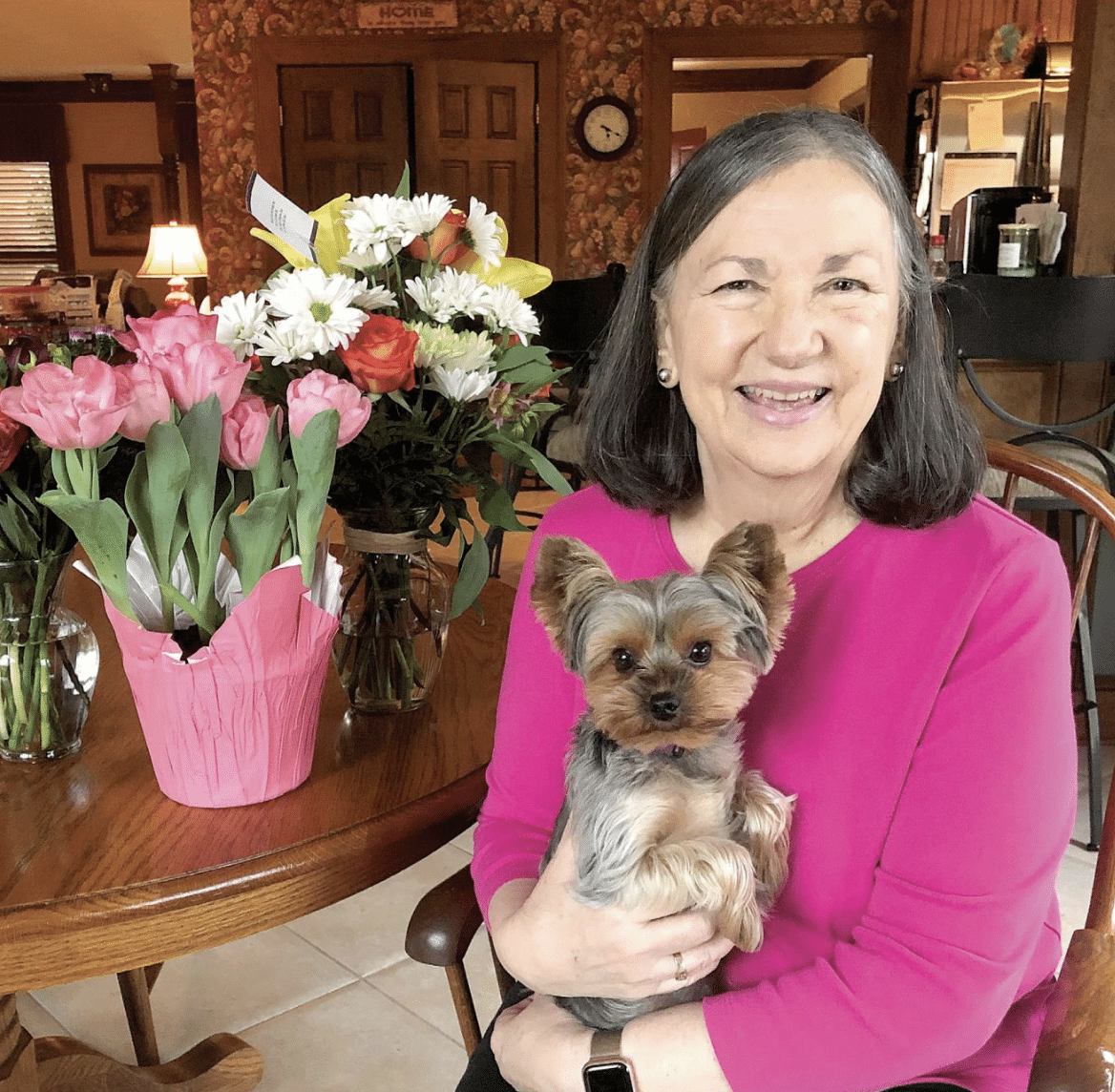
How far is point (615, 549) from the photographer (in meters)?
1.21

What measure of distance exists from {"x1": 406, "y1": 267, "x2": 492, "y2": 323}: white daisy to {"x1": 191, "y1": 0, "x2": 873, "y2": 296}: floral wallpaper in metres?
5.82

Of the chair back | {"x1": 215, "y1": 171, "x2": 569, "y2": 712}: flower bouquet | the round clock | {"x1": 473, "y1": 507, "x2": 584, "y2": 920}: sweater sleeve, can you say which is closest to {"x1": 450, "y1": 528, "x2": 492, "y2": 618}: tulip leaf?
{"x1": 215, "y1": 171, "x2": 569, "y2": 712}: flower bouquet

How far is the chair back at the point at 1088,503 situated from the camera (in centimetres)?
108

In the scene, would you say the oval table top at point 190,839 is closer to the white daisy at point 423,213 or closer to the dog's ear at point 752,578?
the dog's ear at point 752,578

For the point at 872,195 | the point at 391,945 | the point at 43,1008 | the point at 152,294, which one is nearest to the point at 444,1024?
the point at 391,945

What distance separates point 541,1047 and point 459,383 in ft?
2.20

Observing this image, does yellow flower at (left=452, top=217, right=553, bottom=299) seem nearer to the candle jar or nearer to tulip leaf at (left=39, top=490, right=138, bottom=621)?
tulip leaf at (left=39, top=490, right=138, bottom=621)

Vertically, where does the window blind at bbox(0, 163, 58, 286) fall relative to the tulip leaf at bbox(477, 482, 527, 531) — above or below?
above

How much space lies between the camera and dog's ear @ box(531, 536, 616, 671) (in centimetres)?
92

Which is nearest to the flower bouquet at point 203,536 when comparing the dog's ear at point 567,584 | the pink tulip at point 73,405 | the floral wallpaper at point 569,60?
the pink tulip at point 73,405

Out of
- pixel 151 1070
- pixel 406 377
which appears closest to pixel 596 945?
pixel 406 377

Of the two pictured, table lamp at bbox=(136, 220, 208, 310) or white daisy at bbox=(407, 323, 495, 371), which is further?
table lamp at bbox=(136, 220, 208, 310)

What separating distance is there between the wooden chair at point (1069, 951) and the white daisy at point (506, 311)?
61 centimetres

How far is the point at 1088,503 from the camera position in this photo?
1310mm
